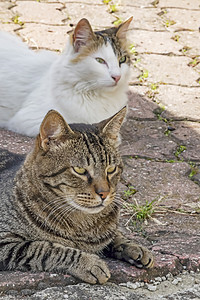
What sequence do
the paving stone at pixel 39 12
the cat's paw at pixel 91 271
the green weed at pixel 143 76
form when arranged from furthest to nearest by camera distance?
the paving stone at pixel 39 12 < the green weed at pixel 143 76 < the cat's paw at pixel 91 271

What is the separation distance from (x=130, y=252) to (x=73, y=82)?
209 cm

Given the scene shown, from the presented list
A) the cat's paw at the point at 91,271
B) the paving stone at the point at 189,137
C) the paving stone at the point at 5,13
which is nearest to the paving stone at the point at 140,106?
the paving stone at the point at 189,137

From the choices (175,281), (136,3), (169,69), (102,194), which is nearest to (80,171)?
(102,194)

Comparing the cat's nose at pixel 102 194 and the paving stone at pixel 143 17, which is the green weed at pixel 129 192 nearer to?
the cat's nose at pixel 102 194

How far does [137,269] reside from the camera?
2.64m

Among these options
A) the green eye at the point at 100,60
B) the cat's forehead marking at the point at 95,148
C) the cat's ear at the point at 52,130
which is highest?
the cat's ear at the point at 52,130

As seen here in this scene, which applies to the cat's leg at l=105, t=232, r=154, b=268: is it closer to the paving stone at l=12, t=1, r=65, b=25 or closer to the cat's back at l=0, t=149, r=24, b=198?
the cat's back at l=0, t=149, r=24, b=198

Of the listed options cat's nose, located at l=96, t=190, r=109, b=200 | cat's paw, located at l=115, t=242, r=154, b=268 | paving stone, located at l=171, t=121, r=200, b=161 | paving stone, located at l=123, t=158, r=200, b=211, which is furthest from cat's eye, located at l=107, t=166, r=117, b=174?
paving stone, located at l=171, t=121, r=200, b=161

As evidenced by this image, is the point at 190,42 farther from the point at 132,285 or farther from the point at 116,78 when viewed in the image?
the point at 132,285

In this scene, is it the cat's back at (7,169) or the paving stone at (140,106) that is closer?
the cat's back at (7,169)

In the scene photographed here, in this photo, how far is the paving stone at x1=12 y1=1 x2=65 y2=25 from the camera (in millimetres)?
6426

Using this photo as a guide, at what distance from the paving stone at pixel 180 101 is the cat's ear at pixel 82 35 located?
111 centimetres

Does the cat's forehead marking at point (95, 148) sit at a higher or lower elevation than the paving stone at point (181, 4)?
higher

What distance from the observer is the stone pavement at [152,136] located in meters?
2.56
